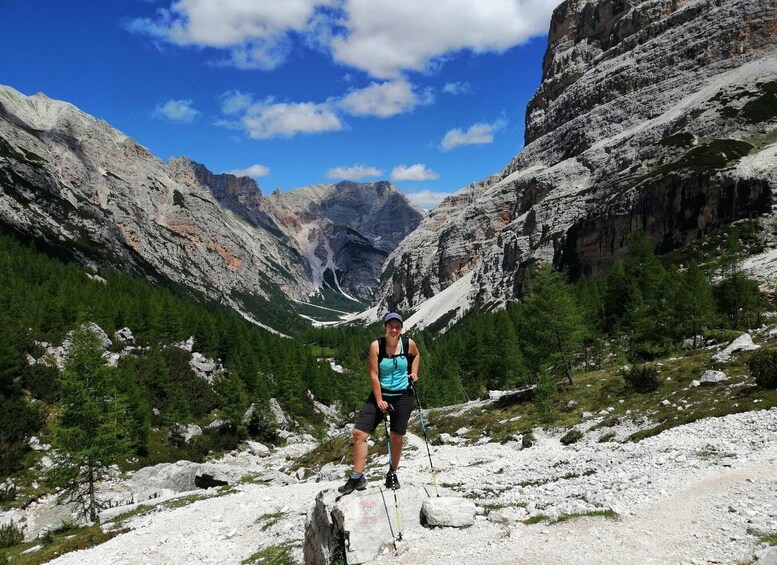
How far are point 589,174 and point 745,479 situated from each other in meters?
203

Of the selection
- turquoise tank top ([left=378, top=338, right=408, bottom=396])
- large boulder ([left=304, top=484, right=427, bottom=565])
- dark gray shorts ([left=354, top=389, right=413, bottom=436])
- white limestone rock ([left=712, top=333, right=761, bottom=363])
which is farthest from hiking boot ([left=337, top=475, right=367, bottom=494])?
white limestone rock ([left=712, top=333, right=761, bottom=363])

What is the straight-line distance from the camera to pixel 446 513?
406 inches

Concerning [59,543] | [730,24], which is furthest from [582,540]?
[730,24]

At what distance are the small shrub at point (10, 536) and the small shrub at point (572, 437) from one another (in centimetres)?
2975

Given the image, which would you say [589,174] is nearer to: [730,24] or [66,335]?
[730,24]

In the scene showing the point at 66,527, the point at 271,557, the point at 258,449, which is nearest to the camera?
the point at 271,557

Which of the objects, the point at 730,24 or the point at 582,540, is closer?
the point at 582,540

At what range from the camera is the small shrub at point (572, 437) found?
2303 cm

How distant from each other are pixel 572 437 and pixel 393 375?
16.2 m

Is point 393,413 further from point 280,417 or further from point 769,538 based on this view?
point 280,417

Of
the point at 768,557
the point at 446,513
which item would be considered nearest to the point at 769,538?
the point at 768,557

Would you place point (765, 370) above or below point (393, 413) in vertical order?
below

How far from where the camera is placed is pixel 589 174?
192875 mm

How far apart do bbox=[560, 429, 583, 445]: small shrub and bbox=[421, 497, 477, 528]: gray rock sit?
567 inches
